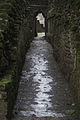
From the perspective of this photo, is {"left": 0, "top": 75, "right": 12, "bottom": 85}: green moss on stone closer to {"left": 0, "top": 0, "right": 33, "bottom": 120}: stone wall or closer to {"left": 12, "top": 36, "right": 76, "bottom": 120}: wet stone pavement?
{"left": 0, "top": 0, "right": 33, "bottom": 120}: stone wall

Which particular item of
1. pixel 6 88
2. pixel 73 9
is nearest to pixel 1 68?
pixel 6 88

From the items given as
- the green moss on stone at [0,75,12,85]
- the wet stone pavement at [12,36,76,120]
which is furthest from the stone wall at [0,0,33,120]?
the wet stone pavement at [12,36,76,120]

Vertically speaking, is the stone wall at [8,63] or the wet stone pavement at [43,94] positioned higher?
the stone wall at [8,63]

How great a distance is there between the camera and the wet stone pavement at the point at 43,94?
5691 millimetres

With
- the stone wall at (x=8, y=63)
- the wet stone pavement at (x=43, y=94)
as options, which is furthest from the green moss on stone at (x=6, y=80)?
the wet stone pavement at (x=43, y=94)

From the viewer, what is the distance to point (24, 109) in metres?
6.00

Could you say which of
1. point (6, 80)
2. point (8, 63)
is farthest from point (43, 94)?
point (6, 80)

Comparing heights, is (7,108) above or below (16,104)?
above

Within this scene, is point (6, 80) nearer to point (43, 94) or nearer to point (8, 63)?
point (8, 63)

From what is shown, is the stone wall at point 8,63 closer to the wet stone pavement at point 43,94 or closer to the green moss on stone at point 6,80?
the green moss on stone at point 6,80

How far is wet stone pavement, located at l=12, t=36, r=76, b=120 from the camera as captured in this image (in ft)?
18.7

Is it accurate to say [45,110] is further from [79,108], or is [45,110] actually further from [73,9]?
[73,9]

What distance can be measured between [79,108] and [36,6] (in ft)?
48.7

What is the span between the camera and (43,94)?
278 inches
